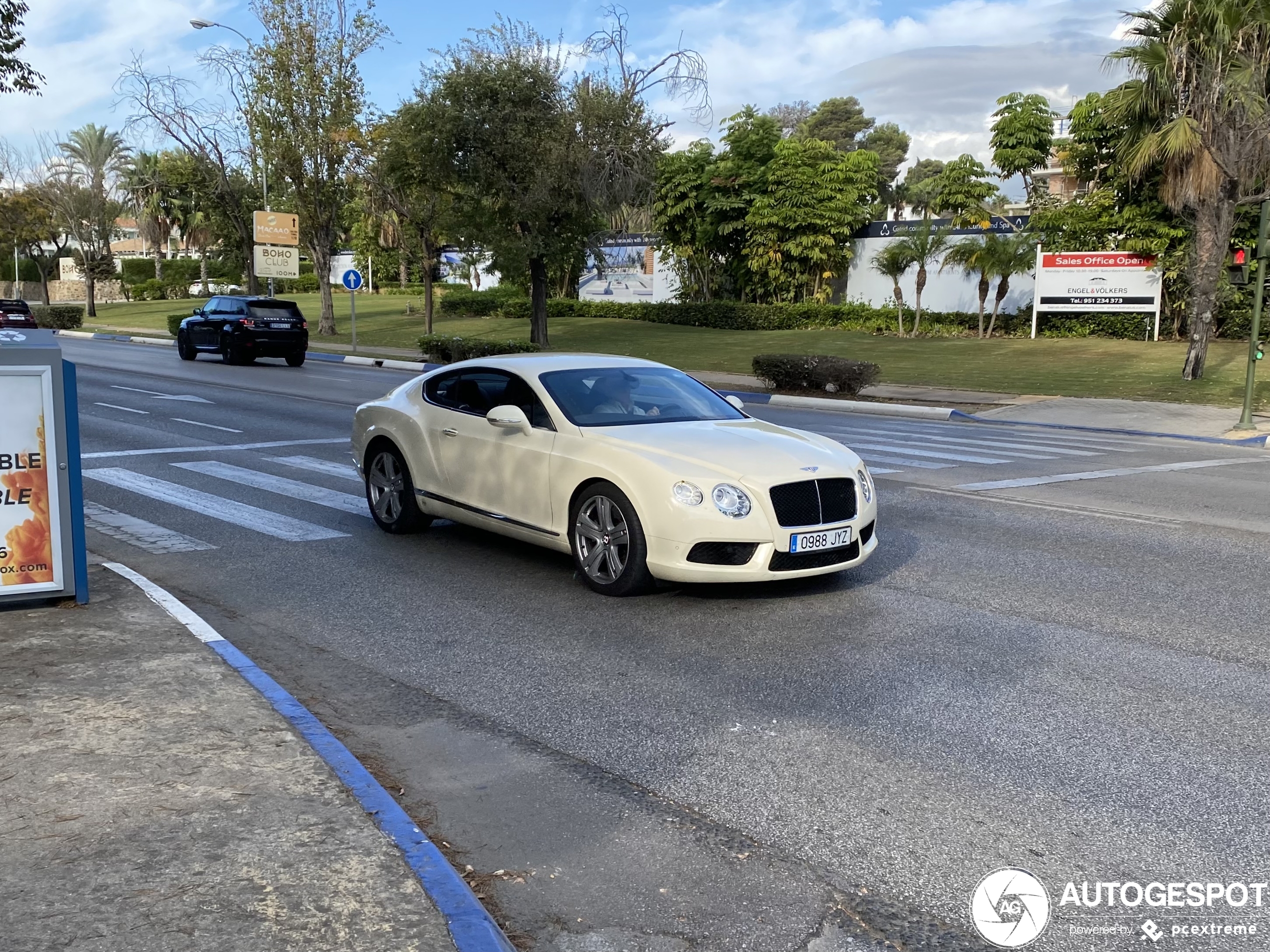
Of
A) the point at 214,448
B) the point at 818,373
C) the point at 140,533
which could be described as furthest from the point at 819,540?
the point at 818,373

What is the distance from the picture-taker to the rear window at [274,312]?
100 feet

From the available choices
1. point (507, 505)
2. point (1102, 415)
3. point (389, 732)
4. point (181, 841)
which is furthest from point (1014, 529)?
point (1102, 415)

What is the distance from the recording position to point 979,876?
3846 mm

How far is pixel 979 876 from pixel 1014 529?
6181mm

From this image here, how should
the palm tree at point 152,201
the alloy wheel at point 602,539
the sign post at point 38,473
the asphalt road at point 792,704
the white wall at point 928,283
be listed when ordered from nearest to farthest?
the asphalt road at point 792,704
the sign post at point 38,473
the alloy wheel at point 602,539
the white wall at point 928,283
the palm tree at point 152,201

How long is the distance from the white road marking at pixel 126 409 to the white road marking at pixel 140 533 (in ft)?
A: 27.5

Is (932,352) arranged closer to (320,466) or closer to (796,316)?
(796,316)

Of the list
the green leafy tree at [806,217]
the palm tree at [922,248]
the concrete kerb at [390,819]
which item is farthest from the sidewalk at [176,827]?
the green leafy tree at [806,217]

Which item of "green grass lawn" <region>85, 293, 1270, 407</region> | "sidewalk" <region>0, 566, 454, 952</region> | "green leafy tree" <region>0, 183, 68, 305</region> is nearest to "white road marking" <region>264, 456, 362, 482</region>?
"sidewalk" <region>0, 566, 454, 952</region>

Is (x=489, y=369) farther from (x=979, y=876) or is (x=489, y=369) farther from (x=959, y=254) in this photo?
(x=959, y=254)

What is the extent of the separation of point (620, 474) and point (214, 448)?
8.69m

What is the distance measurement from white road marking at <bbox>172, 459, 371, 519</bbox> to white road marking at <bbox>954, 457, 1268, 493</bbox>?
589 centimetres

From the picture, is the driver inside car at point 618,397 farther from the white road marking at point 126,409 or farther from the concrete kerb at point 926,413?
the white road marking at point 126,409

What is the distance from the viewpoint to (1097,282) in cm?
3594
